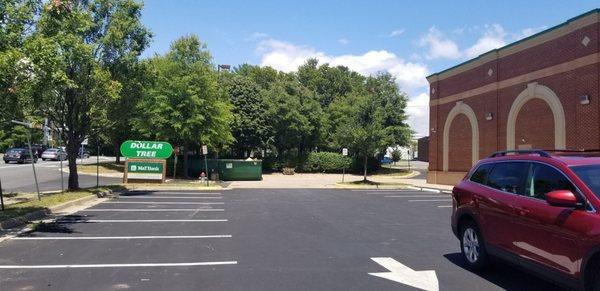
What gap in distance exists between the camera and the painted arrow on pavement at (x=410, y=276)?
6.69 m

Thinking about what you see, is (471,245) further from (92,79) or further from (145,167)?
(145,167)

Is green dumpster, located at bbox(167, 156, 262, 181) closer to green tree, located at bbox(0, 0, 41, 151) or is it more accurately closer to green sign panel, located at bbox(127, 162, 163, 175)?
green sign panel, located at bbox(127, 162, 163, 175)

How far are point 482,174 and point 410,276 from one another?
189cm

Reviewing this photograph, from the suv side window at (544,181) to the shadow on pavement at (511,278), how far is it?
105cm

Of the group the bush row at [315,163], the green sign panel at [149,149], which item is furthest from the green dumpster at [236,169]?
the bush row at [315,163]

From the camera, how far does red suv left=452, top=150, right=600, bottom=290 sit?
17.3ft

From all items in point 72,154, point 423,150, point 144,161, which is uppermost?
point 423,150

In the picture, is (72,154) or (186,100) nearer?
(72,154)

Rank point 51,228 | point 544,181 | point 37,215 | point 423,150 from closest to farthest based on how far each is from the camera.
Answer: point 544,181, point 51,228, point 37,215, point 423,150

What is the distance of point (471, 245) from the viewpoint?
7.68 metres

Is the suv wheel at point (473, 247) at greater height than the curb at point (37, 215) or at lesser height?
greater

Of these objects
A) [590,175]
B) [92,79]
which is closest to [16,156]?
[92,79]

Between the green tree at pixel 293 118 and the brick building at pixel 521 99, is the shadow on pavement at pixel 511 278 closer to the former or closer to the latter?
the brick building at pixel 521 99

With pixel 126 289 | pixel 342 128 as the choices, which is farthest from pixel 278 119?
pixel 126 289
